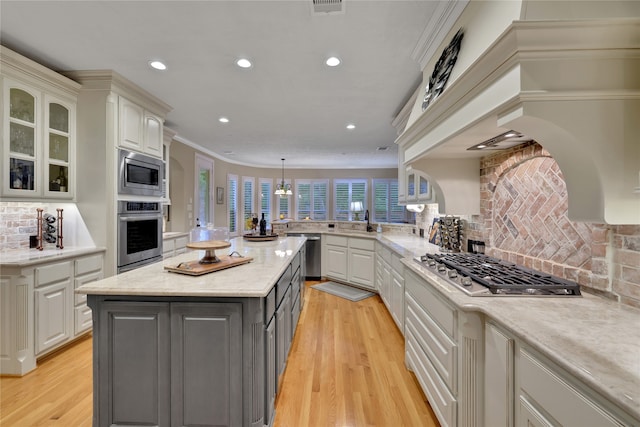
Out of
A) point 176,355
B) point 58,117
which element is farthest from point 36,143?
point 176,355

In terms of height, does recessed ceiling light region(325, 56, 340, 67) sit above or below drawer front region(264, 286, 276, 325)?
above

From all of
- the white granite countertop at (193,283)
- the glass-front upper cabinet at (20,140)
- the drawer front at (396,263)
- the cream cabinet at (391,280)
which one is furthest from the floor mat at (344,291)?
the glass-front upper cabinet at (20,140)

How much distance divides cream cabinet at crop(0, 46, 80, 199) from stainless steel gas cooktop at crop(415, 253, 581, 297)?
3.50 m

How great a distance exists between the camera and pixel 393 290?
10.5 ft

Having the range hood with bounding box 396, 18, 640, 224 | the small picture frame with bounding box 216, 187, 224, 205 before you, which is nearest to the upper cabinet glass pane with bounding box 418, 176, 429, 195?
the range hood with bounding box 396, 18, 640, 224

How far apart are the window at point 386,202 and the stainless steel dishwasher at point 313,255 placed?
4.18m

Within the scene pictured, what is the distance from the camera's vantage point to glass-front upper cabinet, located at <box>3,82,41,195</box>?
2281 millimetres

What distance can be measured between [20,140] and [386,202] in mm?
8243

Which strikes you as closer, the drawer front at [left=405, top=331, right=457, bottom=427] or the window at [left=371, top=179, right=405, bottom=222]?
the drawer front at [left=405, top=331, right=457, bottom=427]

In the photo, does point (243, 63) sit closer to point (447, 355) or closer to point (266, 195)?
point (447, 355)

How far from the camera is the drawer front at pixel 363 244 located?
4.30m

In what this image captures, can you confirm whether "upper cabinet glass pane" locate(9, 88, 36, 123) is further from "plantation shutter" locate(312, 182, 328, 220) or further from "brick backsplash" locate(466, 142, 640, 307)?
"plantation shutter" locate(312, 182, 328, 220)

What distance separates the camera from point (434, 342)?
65.4 inches

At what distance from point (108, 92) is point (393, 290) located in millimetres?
3790
